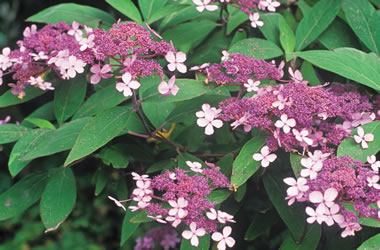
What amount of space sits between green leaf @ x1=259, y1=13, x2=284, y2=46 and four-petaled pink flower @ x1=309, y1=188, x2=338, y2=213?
753mm

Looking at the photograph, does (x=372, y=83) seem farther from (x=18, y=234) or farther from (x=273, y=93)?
(x=18, y=234)

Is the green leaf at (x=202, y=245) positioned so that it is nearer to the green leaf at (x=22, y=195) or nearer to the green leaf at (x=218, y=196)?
the green leaf at (x=218, y=196)

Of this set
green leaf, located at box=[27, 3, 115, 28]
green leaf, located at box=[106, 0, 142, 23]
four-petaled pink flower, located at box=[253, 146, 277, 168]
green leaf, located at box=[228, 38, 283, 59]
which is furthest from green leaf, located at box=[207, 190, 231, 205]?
green leaf, located at box=[27, 3, 115, 28]

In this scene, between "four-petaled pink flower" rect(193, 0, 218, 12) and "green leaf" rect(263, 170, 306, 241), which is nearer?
"green leaf" rect(263, 170, 306, 241)

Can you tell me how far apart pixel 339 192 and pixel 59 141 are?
76 cm

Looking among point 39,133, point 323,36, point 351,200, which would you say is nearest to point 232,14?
point 323,36

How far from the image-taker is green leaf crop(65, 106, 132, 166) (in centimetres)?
124

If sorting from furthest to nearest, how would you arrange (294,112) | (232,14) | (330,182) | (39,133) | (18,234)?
(18,234)
(232,14)
(39,133)
(294,112)
(330,182)

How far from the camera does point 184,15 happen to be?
1.72m

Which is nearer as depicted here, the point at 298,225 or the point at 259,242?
the point at 298,225

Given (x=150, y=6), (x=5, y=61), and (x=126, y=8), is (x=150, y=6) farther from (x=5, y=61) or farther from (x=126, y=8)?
(x=5, y=61)

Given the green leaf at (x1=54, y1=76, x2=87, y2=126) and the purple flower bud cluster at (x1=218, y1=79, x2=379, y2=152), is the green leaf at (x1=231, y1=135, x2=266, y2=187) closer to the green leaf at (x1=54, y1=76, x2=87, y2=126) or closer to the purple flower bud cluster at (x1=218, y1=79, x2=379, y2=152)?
the purple flower bud cluster at (x1=218, y1=79, x2=379, y2=152)

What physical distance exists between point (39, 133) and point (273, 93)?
713 millimetres

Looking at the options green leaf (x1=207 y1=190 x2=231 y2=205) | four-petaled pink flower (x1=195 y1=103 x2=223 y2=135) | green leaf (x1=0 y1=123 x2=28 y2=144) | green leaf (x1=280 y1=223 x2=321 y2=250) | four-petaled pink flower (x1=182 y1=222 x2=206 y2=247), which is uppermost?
four-petaled pink flower (x1=195 y1=103 x2=223 y2=135)
